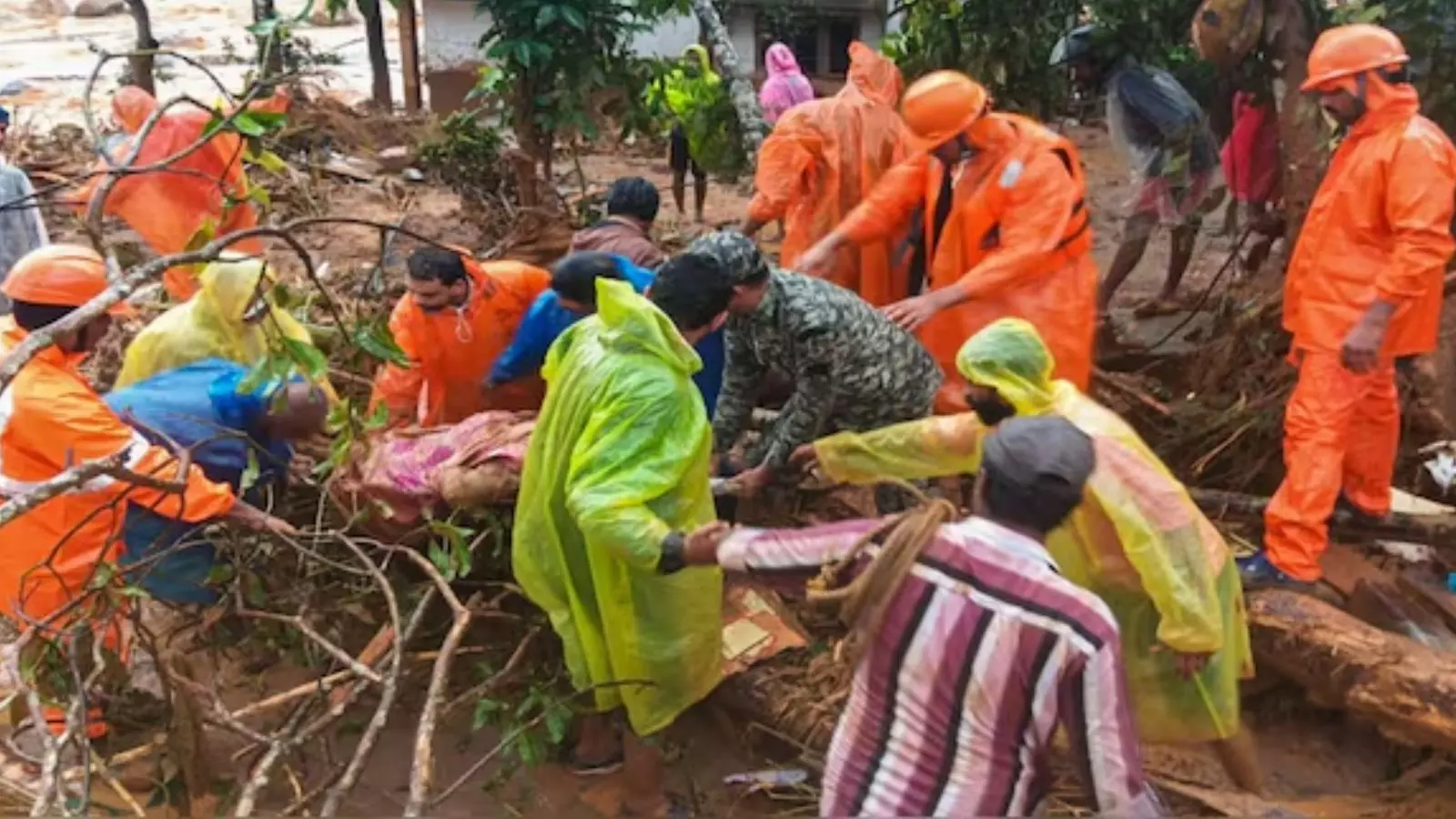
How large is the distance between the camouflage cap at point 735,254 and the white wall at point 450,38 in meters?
10.4

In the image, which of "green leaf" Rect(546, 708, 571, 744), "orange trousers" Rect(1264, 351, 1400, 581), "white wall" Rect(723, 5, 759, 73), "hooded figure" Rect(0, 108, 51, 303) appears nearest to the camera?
"green leaf" Rect(546, 708, 571, 744)

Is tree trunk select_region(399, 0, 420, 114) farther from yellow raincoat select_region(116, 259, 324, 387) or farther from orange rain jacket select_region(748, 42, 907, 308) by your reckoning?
yellow raincoat select_region(116, 259, 324, 387)

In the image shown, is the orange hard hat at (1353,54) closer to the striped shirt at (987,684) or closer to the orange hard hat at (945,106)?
the orange hard hat at (945,106)

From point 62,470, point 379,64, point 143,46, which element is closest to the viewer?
point 62,470

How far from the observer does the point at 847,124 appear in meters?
5.62

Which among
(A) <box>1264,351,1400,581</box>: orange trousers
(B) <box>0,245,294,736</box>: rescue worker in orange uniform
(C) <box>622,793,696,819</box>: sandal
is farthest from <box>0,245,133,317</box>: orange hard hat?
(A) <box>1264,351,1400,581</box>: orange trousers

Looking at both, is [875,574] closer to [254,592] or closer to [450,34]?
[254,592]

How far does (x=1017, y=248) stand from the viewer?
4.37 metres

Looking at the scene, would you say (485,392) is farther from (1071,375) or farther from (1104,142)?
(1104,142)

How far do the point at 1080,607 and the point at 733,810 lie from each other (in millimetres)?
1818

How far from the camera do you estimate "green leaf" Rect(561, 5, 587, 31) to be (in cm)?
745

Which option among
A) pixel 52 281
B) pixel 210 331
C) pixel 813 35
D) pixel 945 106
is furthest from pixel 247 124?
pixel 813 35

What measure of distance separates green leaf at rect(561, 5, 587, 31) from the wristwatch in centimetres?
511

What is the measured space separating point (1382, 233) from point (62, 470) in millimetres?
3780
